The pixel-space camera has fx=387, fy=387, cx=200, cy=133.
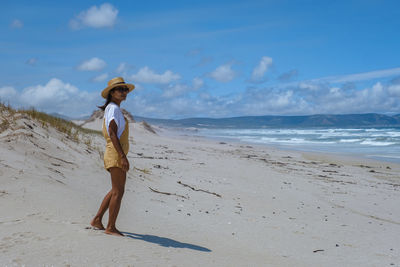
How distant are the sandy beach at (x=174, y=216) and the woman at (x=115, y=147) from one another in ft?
0.90

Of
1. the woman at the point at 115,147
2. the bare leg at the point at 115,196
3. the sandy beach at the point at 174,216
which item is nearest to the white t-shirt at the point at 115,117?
the woman at the point at 115,147

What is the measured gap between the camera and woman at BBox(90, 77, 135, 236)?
3984 millimetres

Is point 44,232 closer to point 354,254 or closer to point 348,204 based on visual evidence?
point 354,254

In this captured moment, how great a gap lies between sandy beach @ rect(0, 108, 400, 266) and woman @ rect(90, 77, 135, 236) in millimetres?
275

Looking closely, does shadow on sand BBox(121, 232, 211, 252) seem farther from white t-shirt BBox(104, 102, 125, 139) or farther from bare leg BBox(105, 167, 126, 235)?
white t-shirt BBox(104, 102, 125, 139)

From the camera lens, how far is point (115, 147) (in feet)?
13.1

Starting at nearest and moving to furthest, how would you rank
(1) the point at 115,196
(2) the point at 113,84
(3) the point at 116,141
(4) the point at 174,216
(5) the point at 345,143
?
(3) the point at 116,141, (1) the point at 115,196, (2) the point at 113,84, (4) the point at 174,216, (5) the point at 345,143

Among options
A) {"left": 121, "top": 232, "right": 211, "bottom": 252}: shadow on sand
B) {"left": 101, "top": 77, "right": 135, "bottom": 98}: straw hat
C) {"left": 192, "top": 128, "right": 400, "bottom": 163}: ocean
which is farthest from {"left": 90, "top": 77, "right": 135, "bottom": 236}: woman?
{"left": 192, "top": 128, "right": 400, "bottom": 163}: ocean

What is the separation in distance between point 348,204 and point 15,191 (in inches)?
266

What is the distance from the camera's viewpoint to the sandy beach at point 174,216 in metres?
3.59

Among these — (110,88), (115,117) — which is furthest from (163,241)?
(110,88)

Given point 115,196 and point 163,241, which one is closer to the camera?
point 115,196

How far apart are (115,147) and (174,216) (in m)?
2.17

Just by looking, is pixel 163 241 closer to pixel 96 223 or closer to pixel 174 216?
pixel 96 223
